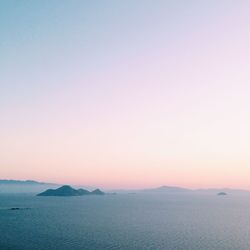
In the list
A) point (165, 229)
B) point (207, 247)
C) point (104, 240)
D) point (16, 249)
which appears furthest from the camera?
point (165, 229)

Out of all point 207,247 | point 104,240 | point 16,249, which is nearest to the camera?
point 16,249

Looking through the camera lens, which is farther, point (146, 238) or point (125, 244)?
point (146, 238)

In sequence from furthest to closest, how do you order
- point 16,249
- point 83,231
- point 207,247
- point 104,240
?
point 83,231, point 104,240, point 207,247, point 16,249

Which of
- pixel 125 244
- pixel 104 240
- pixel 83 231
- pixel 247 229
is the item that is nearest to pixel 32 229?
pixel 83 231

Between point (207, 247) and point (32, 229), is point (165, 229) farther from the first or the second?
point (32, 229)

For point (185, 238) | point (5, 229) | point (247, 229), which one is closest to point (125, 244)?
point (185, 238)

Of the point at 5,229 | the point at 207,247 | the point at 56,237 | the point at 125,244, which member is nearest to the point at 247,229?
the point at 207,247

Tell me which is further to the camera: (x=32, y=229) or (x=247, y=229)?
(x=247, y=229)

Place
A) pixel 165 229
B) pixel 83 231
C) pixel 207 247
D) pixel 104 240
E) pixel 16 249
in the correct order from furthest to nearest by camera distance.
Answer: pixel 165 229, pixel 83 231, pixel 104 240, pixel 207 247, pixel 16 249

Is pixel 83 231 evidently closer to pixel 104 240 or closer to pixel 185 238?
pixel 104 240
